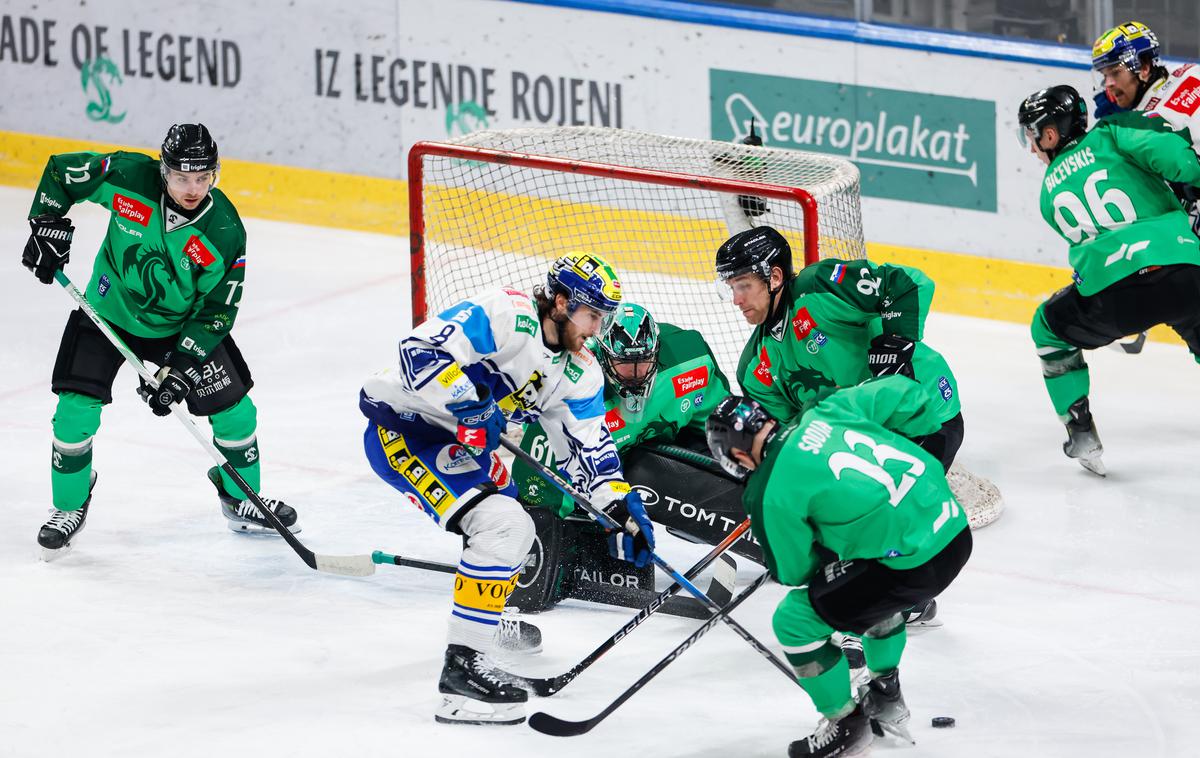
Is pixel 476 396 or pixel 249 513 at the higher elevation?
pixel 476 396

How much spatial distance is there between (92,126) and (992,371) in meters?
4.83

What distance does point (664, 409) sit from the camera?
4.96 meters

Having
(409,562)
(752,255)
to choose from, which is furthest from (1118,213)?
(409,562)

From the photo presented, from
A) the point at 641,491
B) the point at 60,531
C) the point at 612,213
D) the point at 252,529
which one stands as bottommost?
the point at 252,529

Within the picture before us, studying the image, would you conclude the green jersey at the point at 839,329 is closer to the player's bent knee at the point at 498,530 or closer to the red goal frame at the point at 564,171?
the red goal frame at the point at 564,171

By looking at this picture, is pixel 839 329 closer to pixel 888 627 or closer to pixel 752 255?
pixel 752 255

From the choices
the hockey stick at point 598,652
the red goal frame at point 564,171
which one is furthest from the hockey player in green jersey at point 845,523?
the red goal frame at point 564,171

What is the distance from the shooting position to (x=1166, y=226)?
220 inches

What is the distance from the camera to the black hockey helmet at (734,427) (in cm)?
364

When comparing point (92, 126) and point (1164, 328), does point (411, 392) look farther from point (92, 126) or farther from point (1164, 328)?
point (92, 126)

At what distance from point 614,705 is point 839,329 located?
124cm

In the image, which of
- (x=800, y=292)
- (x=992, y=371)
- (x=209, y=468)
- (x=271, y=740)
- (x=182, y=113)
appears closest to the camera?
(x=271, y=740)

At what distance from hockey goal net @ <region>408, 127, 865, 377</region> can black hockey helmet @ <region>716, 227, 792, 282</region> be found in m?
0.96

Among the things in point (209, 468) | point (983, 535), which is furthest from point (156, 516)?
point (983, 535)
